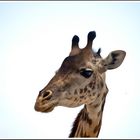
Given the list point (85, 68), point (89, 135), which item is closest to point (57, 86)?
point (85, 68)

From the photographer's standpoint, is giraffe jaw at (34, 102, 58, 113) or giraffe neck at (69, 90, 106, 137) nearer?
giraffe jaw at (34, 102, 58, 113)

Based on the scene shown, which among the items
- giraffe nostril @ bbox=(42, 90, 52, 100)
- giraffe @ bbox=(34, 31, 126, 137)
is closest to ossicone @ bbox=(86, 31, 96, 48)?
giraffe @ bbox=(34, 31, 126, 137)

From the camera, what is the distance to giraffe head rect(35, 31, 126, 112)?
8.06 feet

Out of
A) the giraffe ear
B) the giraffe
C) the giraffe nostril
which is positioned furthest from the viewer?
the giraffe ear

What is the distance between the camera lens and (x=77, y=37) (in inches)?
113

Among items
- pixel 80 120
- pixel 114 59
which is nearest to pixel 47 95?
pixel 80 120

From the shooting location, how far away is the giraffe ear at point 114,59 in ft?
8.89

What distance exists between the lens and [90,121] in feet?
8.75

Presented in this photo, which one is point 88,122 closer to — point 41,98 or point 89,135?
point 89,135

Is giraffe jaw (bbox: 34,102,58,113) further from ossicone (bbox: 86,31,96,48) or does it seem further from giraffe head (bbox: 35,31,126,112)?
ossicone (bbox: 86,31,96,48)

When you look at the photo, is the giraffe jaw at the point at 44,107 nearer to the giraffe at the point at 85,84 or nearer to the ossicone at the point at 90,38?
the giraffe at the point at 85,84

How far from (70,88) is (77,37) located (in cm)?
50

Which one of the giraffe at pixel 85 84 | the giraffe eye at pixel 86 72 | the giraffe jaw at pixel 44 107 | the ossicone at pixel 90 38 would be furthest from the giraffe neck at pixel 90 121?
the ossicone at pixel 90 38

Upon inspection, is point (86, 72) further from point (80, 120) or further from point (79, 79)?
point (80, 120)
